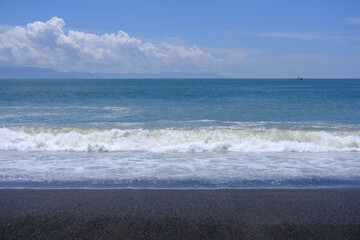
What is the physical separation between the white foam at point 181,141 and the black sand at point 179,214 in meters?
5.51

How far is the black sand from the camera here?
5293 millimetres

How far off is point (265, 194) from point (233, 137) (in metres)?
8.72

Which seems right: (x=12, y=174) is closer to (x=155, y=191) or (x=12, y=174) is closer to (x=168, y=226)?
(x=155, y=191)

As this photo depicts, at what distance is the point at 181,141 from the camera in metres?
15.2

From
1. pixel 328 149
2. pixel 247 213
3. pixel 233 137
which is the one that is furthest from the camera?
pixel 233 137

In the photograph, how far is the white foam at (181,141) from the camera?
12805 mm

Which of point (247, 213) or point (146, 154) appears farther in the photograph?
point (146, 154)

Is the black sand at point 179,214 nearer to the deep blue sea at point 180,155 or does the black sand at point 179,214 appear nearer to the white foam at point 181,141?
the deep blue sea at point 180,155

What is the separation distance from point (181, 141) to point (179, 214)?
931 cm

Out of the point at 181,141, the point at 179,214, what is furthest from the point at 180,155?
the point at 179,214

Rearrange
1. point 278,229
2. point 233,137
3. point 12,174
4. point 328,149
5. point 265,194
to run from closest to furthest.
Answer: point 278,229 → point 265,194 → point 12,174 → point 328,149 → point 233,137

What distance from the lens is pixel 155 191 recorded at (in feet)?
24.1

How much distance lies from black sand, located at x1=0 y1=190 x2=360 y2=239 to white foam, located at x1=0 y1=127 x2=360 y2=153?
5514 mm

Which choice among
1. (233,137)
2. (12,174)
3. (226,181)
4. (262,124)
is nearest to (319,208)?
(226,181)
